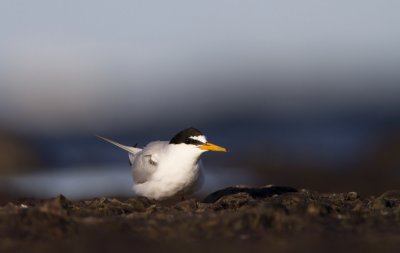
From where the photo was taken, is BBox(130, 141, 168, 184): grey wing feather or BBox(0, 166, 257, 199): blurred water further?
BBox(0, 166, 257, 199): blurred water

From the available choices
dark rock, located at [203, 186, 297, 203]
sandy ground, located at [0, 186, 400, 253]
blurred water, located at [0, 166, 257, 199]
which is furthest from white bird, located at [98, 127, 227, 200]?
blurred water, located at [0, 166, 257, 199]

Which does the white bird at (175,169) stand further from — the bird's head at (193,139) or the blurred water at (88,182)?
the blurred water at (88,182)

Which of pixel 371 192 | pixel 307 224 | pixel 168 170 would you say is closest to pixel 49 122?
pixel 371 192

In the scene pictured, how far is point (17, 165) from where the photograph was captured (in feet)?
58.1

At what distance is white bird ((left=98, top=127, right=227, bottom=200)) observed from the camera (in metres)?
9.70

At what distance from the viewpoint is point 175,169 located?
9.70 metres

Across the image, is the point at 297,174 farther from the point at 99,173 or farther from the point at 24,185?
the point at 24,185

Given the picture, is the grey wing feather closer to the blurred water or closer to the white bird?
the white bird

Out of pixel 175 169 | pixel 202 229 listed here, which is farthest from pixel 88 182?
pixel 202 229

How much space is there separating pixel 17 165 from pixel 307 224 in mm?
11241

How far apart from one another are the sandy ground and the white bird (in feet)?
4.55

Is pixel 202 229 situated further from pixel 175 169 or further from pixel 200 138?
pixel 200 138

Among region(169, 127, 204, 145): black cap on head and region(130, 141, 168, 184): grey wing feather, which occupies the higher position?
region(169, 127, 204, 145): black cap on head

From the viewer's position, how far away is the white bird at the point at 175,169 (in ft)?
31.8
